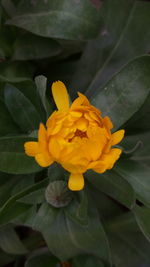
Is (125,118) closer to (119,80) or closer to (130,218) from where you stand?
(119,80)

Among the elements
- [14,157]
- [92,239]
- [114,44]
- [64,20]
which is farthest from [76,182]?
[114,44]

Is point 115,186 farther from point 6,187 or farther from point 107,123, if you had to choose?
point 6,187

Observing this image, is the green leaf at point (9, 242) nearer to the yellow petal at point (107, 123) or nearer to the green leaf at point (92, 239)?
the green leaf at point (92, 239)

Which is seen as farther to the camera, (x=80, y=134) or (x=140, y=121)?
(x=140, y=121)

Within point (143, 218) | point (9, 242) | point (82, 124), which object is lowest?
point (9, 242)

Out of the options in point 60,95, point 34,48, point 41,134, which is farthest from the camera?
point 34,48

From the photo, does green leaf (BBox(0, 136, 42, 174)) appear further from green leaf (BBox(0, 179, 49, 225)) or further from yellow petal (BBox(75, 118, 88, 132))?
yellow petal (BBox(75, 118, 88, 132))

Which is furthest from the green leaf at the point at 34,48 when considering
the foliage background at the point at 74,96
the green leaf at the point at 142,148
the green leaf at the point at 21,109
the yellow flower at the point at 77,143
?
the yellow flower at the point at 77,143

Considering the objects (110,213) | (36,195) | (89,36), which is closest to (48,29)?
(89,36)
